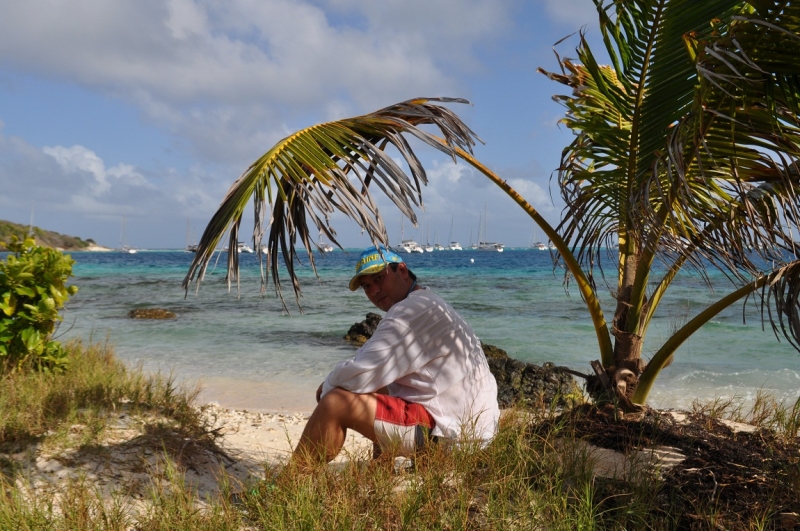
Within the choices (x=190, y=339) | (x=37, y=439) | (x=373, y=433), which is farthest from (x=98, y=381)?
(x=190, y=339)

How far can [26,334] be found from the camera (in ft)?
16.3

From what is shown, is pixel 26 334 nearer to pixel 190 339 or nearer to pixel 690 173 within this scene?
pixel 690 173

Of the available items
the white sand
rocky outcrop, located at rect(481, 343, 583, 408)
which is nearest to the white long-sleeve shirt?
the white sand

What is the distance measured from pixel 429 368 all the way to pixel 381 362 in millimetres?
288

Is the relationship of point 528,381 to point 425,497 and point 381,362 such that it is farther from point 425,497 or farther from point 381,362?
point 425,497

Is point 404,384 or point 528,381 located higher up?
point 404,384

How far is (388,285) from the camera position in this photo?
331cm

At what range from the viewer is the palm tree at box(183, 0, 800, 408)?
280 cm

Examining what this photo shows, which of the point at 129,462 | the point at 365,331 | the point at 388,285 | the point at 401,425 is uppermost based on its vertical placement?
the point at 388,285

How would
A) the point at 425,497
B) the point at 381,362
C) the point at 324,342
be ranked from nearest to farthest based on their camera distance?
1. the point at 425,497
2. the point at 381,362
3. the point at 324,342

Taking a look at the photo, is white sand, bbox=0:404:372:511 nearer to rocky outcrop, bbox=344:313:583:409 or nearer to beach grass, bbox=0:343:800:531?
beach grass, bbox=0:343:800:531

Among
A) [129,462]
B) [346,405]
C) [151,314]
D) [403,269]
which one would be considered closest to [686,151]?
[403,269]

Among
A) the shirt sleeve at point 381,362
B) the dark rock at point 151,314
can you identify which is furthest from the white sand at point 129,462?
the dark rock at point 151,314

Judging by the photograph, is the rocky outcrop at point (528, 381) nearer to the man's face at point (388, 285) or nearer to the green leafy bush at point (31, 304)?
the man's face at point (388, 285)
